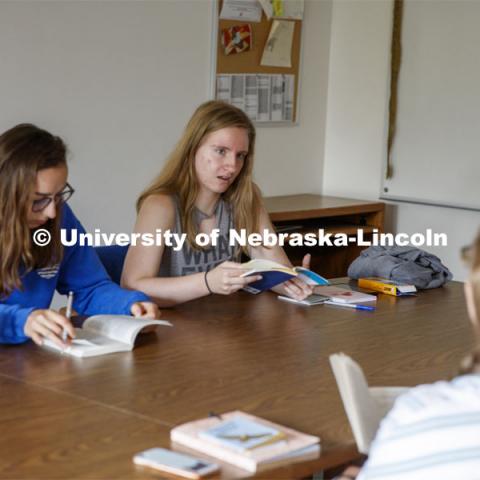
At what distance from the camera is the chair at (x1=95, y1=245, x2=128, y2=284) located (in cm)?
305

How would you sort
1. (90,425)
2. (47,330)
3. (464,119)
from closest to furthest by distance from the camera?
(90,425), (47,330), (464,119)


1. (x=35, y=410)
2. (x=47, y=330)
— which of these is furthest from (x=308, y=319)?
(x=35, y=410)

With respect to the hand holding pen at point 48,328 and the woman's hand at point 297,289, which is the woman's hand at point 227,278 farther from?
the hand holding pen at point 48,328

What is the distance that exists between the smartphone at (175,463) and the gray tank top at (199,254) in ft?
4.74

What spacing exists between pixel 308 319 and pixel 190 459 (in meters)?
1.17

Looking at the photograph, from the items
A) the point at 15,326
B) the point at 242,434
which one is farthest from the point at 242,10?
the point at 242,434

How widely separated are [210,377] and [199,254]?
102cm

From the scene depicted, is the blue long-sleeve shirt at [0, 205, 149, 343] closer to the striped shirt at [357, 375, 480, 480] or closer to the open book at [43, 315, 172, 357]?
the open book at [43, 315, 172, 357]

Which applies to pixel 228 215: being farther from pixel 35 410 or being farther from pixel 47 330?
pixel 35 410

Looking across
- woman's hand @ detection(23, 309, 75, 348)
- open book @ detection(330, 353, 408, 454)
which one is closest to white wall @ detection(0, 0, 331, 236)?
woman's hand @ detection(23, 309, 75, 348)

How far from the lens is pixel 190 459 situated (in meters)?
1.58

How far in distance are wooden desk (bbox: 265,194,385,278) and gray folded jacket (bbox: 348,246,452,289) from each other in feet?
4.13
